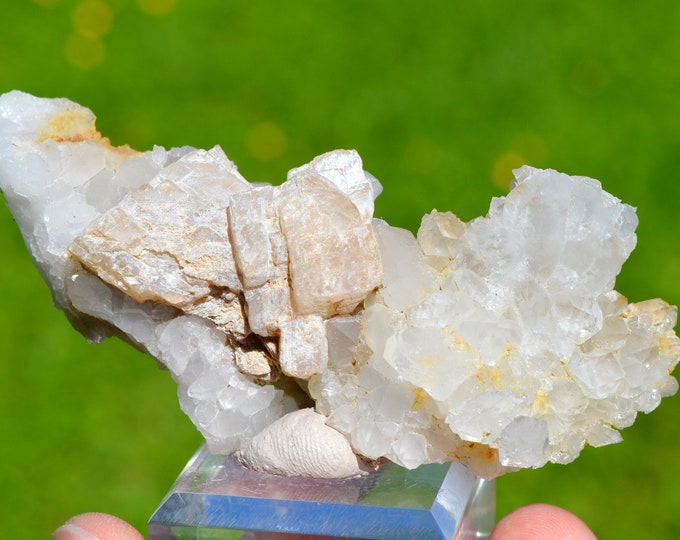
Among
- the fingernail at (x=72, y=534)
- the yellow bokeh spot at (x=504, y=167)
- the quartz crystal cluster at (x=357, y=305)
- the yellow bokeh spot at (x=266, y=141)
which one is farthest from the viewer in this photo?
the yellow bokeh spot at (x=266, y=141)

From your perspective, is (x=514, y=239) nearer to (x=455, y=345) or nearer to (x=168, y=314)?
(x=455, y=345)

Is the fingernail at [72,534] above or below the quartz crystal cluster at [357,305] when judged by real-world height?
below

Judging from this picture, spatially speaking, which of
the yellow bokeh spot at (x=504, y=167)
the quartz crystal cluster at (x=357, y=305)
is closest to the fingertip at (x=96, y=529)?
the quartz crystal cluster at (x=357, y=305)

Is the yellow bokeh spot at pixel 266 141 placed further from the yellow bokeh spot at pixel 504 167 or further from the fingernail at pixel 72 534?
the fingernail at pixel 72 534

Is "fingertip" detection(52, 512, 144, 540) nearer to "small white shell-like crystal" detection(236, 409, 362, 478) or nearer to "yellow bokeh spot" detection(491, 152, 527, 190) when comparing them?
"small white shell-like crystal" detection(236, 409, 362, 478)

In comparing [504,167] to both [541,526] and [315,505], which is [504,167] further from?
[315,505]

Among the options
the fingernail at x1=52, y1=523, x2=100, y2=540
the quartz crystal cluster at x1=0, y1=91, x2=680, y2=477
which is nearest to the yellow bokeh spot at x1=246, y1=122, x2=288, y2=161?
the quartz crystal cluster at x1=0, y1=91, x2=680, y2=477

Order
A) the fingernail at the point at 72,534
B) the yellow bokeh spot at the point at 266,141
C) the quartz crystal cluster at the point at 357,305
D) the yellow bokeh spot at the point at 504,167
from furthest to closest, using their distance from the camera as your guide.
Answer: the yellow bokeh spot at the point at 266,141, the yellow bokeh spot at the point at 504,167, the fingernail at the point at 72,534, the quartz crystal cluster at the point at 357,305
